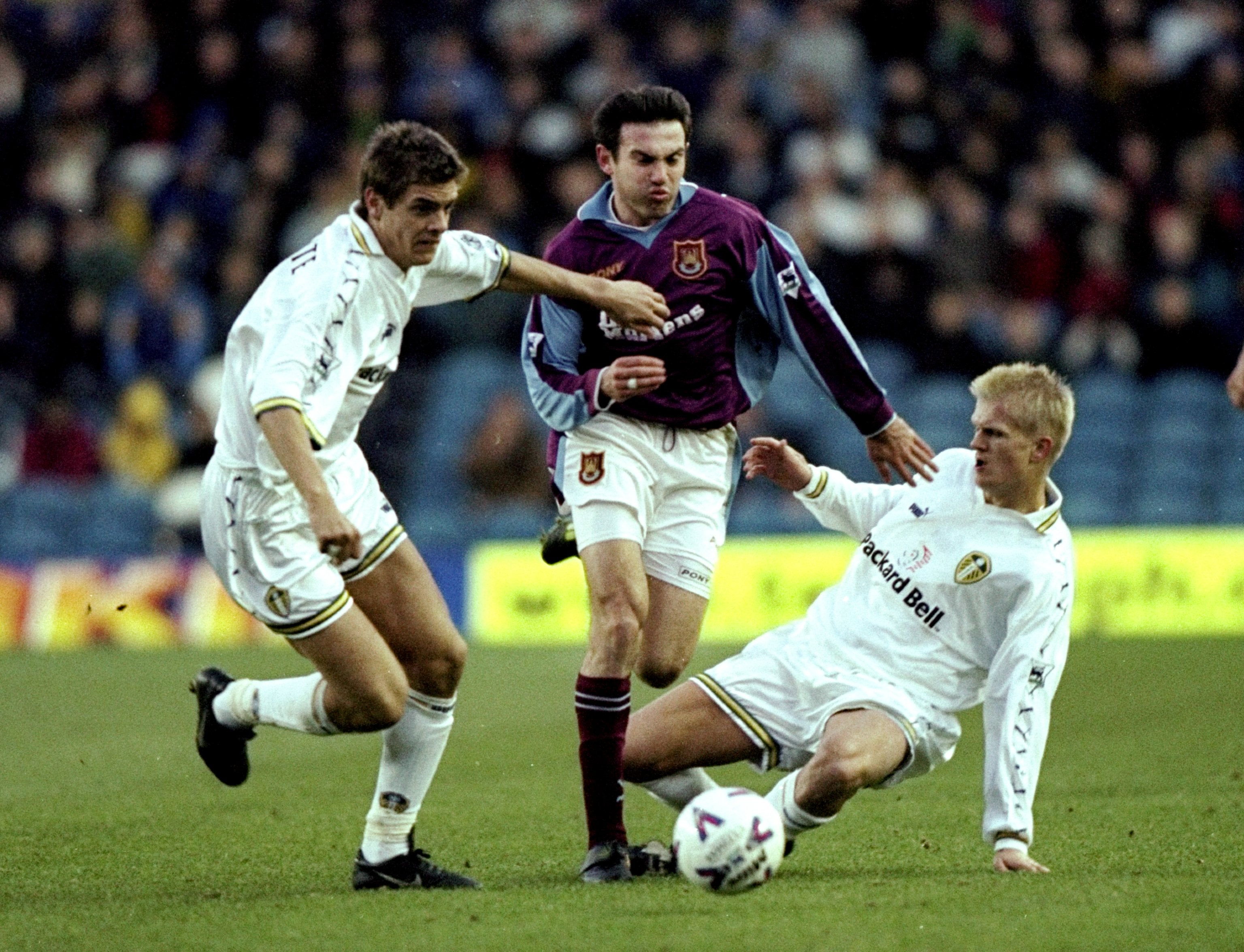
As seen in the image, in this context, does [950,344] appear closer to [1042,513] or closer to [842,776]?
[1042,513]

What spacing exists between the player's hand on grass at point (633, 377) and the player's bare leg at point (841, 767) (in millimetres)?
1183

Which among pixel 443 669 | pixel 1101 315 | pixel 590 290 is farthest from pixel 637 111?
pixel 1101 315

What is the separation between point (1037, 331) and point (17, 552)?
782 centimetres

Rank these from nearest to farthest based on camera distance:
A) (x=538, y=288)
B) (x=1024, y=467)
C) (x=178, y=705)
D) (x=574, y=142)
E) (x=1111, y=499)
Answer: (x=1024, y=467) → (x=538, y=288) → (x=178, y=705) → (x=1111, y=499) → (x=574, y=142)

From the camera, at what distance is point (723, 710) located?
6.25 meters

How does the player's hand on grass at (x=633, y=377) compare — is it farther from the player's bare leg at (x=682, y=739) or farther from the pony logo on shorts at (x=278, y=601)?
A: the pony logo on shorts at (x=278, y=601)

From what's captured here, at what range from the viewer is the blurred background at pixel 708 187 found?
A: 15.0m

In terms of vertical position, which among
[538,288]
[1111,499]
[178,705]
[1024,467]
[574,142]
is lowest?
[178,705]

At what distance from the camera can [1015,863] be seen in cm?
577

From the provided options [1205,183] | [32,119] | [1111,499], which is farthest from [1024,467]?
[32,119]

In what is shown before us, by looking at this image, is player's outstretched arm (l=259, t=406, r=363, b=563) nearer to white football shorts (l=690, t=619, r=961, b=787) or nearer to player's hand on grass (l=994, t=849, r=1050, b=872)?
white football shorts (l=690, t=619, r=961, b=787)

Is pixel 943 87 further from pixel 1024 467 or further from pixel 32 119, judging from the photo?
pixel 1024 467

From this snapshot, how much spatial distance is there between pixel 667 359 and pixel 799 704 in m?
1.26

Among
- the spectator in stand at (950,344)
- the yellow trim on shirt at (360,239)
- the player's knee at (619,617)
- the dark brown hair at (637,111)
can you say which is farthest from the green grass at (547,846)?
the spectator in stand at (950,344)
